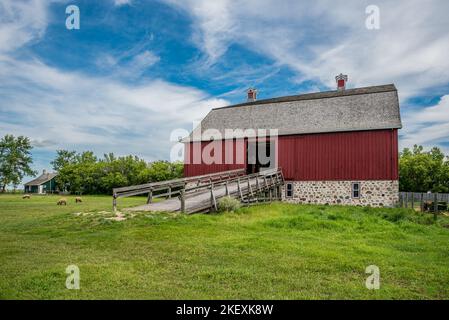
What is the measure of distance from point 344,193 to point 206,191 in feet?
29.4

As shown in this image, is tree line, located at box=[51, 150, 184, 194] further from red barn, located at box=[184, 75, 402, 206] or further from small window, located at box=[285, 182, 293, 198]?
small window, located at box=[285, 182, 293, 198]

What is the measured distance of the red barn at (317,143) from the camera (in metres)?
18.3

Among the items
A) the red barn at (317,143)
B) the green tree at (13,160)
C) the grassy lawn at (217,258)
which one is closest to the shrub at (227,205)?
the grassy lawn at (217,258)

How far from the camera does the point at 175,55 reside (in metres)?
19.0

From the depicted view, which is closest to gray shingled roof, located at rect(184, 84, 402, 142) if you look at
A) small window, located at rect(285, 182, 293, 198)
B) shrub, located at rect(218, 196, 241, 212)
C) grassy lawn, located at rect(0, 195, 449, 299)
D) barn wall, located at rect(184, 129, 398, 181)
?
barn wall, located at rect(184, 129, 398, 181)

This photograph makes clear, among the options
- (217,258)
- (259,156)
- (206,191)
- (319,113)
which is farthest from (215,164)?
(217,258)

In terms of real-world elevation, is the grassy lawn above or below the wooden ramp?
below

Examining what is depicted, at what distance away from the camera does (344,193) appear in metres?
19.0

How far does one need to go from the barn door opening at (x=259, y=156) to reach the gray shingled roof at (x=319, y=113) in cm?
121

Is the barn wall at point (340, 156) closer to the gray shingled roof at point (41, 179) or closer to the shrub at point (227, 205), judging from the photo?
the shrub at point (227, 205)

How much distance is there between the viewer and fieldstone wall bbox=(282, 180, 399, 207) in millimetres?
18062

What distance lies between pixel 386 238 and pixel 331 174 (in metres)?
10.7
